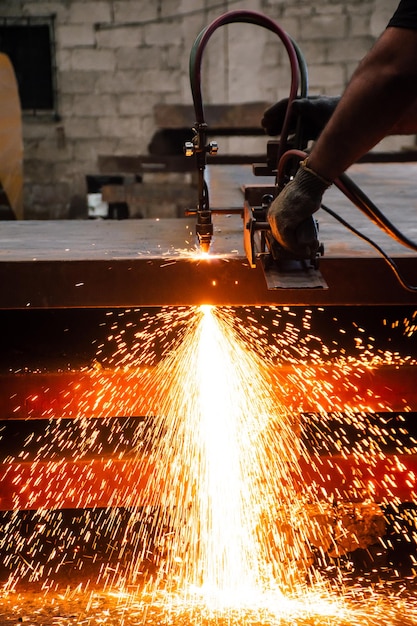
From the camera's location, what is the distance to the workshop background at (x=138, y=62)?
6.93 meters

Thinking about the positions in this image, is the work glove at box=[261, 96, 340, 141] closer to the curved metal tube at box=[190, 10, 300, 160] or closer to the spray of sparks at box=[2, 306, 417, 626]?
the curved metal tube at box=[190, 10, 300, 160]

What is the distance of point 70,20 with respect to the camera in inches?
279

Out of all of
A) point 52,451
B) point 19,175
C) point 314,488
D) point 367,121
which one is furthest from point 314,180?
point 19,175

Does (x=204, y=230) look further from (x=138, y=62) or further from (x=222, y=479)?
(x=138, y=62)

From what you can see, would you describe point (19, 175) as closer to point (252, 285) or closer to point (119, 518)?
point (119, 518)

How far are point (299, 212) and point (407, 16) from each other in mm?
485

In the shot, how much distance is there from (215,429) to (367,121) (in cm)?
137

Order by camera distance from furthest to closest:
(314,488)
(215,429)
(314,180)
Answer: (215,429), (314,488), (314,180)

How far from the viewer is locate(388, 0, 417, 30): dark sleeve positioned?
133 cm

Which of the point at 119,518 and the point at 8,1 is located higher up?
the point at 8,1

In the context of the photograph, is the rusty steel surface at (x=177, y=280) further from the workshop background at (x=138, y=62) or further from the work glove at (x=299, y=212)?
the workshop background at (x=138, y=62)

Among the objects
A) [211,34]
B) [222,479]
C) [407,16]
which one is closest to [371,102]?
[407,16]

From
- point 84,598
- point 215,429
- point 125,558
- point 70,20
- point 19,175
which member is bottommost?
point 84,598

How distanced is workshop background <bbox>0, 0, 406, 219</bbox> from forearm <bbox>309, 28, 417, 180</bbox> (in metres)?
5.68
